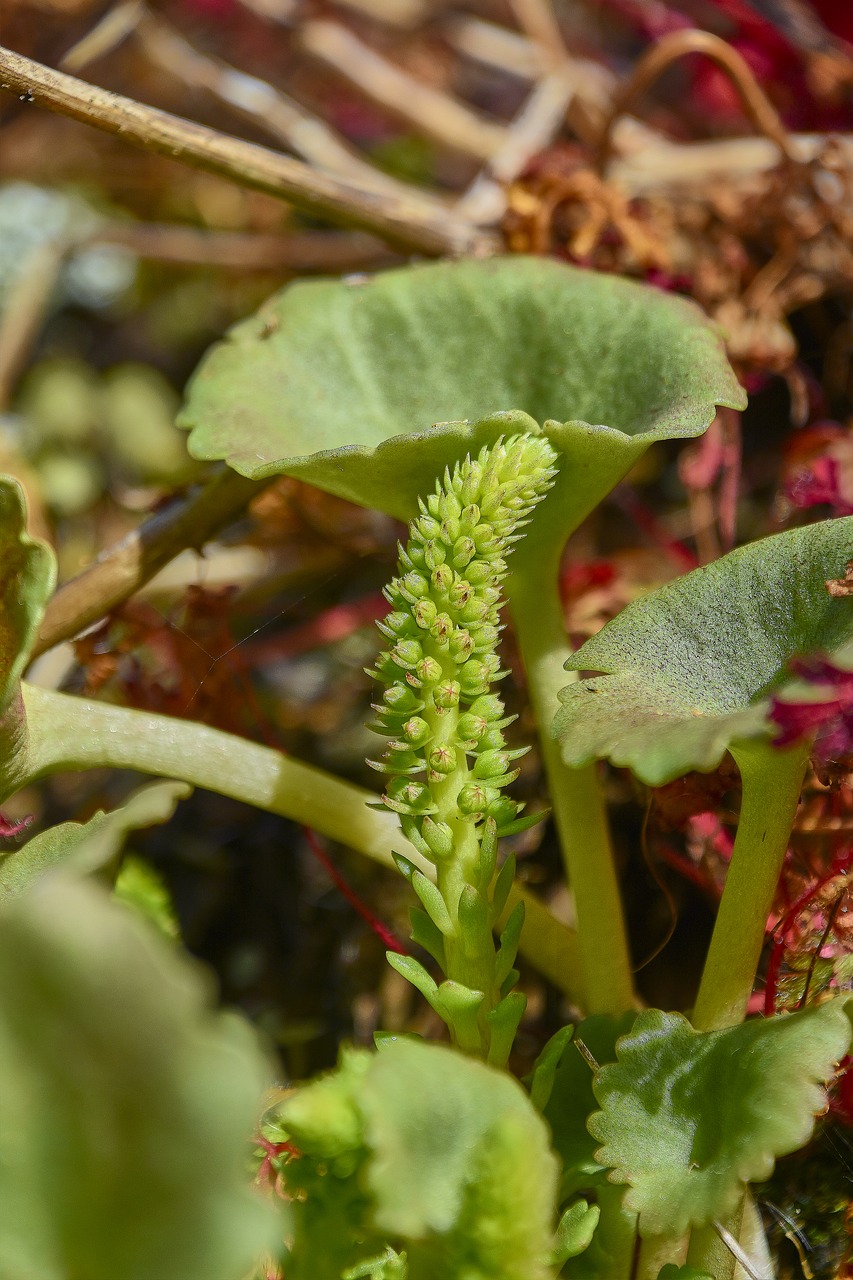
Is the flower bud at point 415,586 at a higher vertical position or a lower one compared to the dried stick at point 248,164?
lower

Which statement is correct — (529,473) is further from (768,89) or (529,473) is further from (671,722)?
(768,89)

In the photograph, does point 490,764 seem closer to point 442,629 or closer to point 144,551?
point 442,629

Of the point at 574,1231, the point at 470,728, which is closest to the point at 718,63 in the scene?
the point at 470,728

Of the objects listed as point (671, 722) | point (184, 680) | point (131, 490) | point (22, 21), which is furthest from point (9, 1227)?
point (22, 21)

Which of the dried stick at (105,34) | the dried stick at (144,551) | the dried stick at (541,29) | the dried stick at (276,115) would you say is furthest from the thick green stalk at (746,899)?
the dried stick at (541,29)

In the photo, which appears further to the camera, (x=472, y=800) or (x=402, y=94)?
(x=402, y=94)

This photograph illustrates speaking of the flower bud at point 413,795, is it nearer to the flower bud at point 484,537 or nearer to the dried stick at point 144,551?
the flower bud at point 484,537
